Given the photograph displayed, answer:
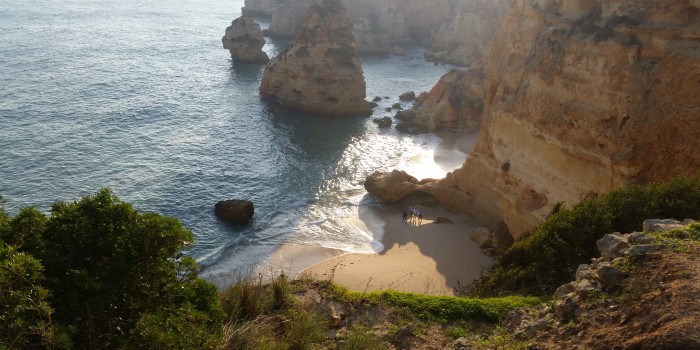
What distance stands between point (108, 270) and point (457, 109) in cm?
4260

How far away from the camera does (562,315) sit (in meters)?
10.7

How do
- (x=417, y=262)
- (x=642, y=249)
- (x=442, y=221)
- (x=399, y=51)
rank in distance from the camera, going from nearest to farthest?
(x=642, y=249) < (x=417, y=262) < (x=442, y=221) < (x=399, y=51)

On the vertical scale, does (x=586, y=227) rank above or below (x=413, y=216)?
above

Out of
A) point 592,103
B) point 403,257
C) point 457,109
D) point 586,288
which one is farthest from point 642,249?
point 457,109

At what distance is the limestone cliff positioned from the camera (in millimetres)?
18094

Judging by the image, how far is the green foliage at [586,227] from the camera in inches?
570

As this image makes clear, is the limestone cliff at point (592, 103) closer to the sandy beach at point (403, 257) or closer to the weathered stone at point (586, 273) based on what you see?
the sandy beach at point (403, 257)

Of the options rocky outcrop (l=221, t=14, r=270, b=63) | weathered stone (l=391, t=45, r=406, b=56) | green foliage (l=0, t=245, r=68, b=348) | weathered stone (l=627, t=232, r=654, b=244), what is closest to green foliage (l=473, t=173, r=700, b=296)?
weathered stone (l=627, t=232, r=654, b=244)

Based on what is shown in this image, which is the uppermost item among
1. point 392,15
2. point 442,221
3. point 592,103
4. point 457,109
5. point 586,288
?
point 392,15

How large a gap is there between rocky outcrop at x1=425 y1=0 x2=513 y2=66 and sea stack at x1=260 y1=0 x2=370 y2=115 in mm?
26592

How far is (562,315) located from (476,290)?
5.97 metres

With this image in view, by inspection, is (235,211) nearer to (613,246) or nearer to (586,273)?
(613,246)

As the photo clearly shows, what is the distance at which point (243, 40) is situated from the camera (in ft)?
230

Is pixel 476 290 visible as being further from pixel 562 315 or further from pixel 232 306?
pixel 232 306
